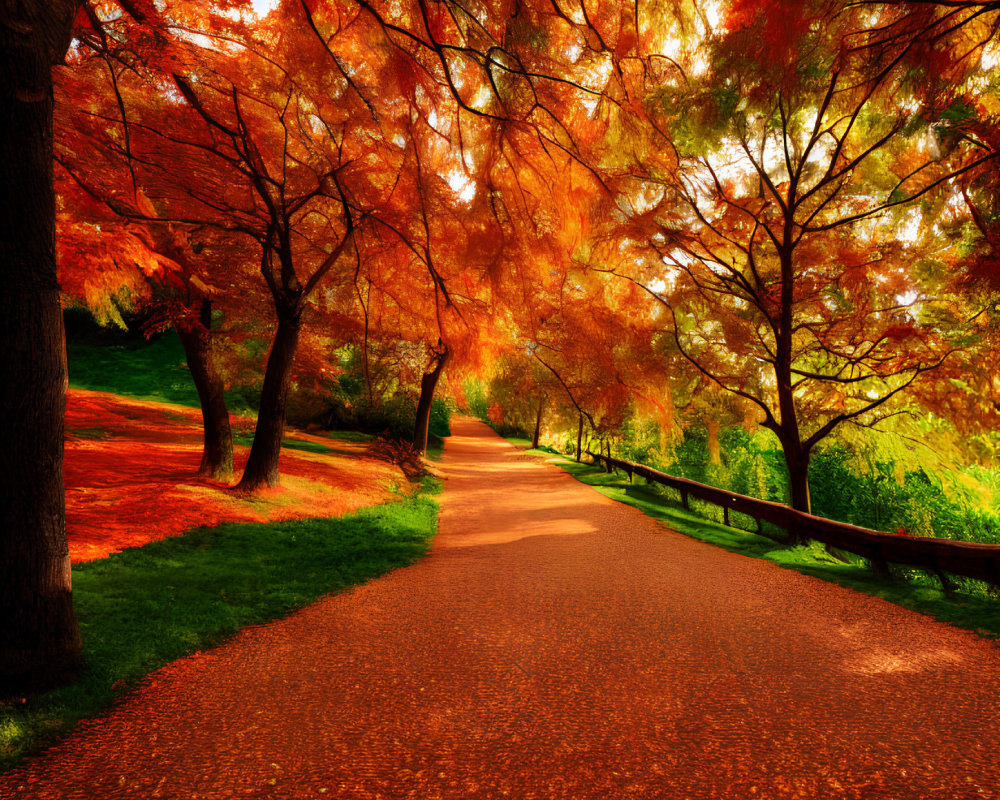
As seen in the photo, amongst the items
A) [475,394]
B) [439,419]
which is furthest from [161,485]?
[439,419]

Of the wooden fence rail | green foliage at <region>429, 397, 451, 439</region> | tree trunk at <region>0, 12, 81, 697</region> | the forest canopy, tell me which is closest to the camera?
tree trunk at <region>0, 12, 81, 697</region>

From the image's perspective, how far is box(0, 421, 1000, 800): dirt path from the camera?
205cm

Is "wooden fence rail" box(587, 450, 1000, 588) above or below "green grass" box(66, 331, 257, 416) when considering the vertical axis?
below

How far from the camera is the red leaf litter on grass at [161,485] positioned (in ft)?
19.7

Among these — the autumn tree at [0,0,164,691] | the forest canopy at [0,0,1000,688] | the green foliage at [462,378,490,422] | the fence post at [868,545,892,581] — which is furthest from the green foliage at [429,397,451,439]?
the autumn tree at [0,0,164,691]

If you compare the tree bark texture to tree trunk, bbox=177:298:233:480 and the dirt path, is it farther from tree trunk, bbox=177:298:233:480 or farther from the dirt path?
tree trunk, bbox=177:298:233:480

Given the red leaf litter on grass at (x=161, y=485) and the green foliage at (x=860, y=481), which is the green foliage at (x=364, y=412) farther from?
the green foliage at (x=860, y=481)

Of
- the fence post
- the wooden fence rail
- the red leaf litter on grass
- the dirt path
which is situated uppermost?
the wooden fence rail

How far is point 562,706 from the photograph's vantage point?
261cm

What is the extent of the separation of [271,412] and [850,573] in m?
8.91

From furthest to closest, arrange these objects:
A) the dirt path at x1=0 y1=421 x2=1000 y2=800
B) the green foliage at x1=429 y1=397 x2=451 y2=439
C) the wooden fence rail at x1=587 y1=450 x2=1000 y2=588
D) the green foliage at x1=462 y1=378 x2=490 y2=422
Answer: the green foliage at x1=429 y1=397 x2=451 y2=439
the green foliage at x1=462 y1=378 x2=490 y2=422
the wooden fence rail at x1=587 y1=450 x2=1000 y2=588
the dirt path at x1=0 y1=421 x2=1000 y2=800

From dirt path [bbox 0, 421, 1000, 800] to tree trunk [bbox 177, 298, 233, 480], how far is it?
21.1ft

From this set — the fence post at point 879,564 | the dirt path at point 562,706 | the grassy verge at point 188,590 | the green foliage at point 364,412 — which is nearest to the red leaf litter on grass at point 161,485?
the grassy verge at point 188,590

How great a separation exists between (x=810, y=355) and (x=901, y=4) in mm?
5888
